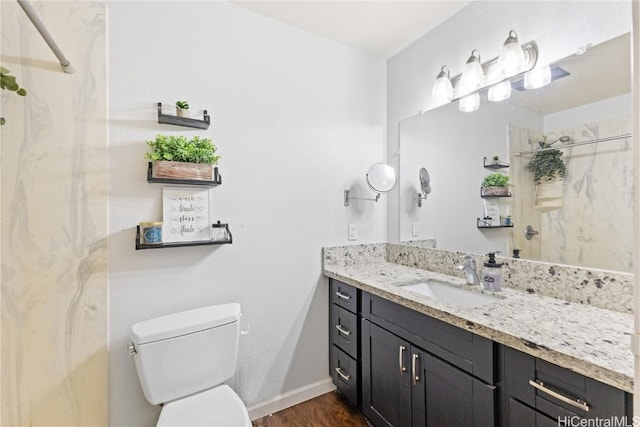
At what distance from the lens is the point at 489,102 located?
5.06 ft

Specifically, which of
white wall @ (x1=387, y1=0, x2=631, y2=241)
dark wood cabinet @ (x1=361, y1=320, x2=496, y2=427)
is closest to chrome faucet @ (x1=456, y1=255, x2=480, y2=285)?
white wall @ (x1=387, y1=0, x2=631, y2=241)

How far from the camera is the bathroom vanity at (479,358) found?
A: 76 cm

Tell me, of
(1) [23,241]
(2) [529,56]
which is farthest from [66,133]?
(2) [529,56]

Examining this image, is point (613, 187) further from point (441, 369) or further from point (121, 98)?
point (121, 98)

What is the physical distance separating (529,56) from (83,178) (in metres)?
2.20

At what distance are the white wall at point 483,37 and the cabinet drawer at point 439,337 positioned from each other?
0.78 metres

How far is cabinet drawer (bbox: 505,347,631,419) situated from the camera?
2.31 feet

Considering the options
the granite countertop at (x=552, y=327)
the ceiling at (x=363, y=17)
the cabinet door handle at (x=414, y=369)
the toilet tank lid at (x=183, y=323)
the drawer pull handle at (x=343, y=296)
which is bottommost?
the cabinet door handle at (x=414, y=369)

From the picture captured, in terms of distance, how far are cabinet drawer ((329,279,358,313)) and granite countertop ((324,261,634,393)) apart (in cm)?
22

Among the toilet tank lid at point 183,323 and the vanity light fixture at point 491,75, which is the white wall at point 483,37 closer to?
the vanity light fixture at point 491,75

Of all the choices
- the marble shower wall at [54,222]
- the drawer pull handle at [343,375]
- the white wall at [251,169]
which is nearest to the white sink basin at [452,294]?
the white wall at [251,169]

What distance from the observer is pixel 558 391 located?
0.80 meters

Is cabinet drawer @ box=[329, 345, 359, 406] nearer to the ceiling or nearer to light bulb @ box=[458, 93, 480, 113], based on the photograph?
light bulb @ box=[458, 93, 480, 113]

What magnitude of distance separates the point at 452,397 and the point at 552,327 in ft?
1.49
